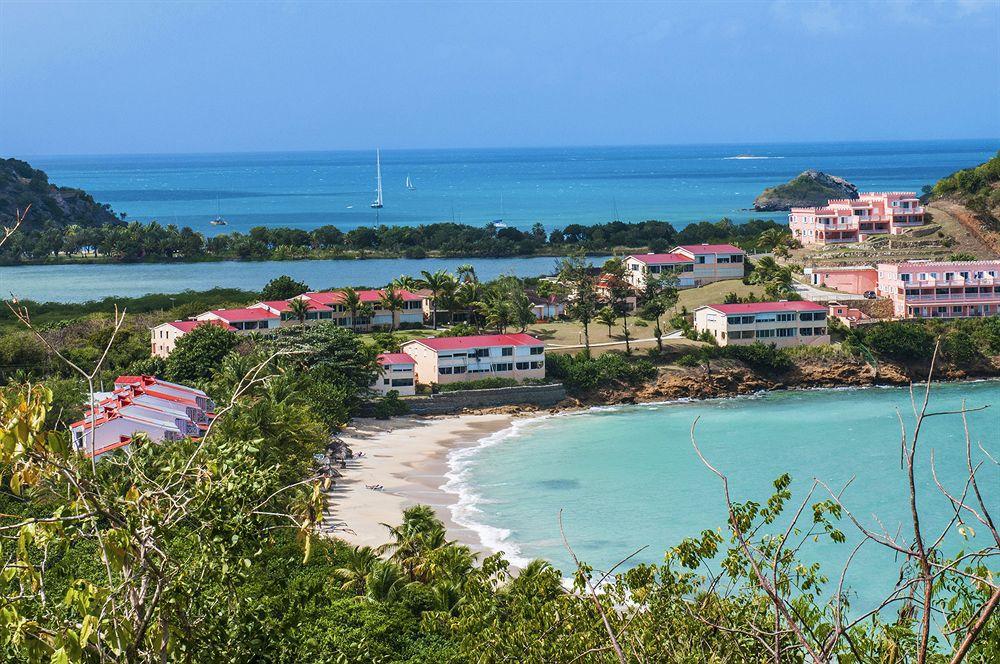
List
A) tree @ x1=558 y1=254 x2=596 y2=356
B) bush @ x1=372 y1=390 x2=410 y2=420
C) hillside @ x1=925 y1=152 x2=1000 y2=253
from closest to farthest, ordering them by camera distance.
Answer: bush @ x1=372 y1=390 x2=410 y2=420, tree @ x1=558 y1=254 x2=596 y2=356, hillside @ x1=925 y1=152 x2=1000 y2=253

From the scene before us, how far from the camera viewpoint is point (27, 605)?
335 inches

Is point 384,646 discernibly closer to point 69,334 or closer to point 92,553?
point 92,553

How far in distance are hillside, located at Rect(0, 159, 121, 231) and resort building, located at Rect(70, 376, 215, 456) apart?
8077 centimetres

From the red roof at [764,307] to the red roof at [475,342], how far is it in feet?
29.7

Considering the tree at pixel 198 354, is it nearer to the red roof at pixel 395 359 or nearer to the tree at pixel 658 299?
the red roof at pixel 395 359

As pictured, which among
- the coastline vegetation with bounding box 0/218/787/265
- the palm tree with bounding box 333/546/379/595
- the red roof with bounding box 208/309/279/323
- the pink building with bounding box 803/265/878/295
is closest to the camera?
the palm tree with bounding box 333/546/379/595

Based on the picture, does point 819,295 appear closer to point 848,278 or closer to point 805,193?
point 848,278

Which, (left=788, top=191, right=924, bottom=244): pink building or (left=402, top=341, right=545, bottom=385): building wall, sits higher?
(left=788, top=191, right=924, bottom=244): pink building

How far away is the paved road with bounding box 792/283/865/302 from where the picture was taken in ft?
183

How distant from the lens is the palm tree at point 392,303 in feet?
179

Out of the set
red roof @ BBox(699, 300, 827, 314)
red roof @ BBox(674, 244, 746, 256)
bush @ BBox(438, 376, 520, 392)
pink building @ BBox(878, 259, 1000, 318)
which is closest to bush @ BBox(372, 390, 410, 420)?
bush @ BBox(438, 376, 520, 392)

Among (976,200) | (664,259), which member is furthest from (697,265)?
(976,200)

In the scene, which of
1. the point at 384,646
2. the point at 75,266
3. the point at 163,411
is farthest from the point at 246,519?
the point at 75,266

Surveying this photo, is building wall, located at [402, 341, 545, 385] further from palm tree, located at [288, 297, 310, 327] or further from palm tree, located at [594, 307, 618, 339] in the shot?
palm tree, located at [288, 297, 310, 327]
